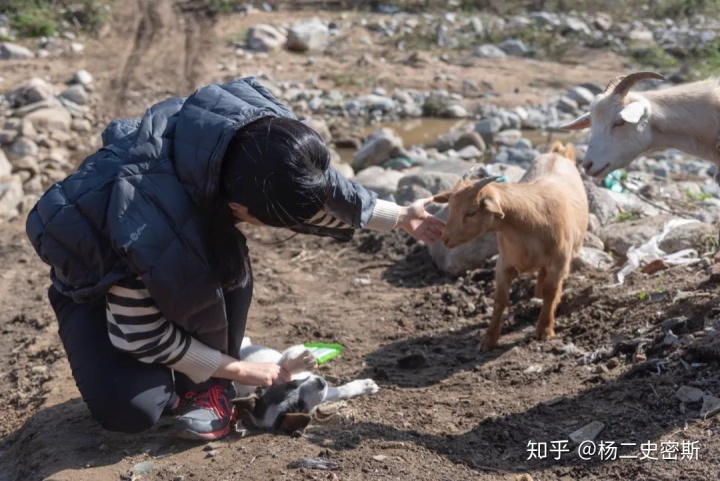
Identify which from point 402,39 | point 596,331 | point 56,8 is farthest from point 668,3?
point 596,331

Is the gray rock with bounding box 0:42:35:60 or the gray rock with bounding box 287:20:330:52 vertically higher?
the gray rock with bounding box 287:20:330:52

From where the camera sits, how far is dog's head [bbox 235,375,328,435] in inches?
164

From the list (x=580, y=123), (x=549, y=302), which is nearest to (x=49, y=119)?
(x=580, y=123)

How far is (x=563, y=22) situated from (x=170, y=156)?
16.7 meters

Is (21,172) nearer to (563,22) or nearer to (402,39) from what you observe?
(402,39)

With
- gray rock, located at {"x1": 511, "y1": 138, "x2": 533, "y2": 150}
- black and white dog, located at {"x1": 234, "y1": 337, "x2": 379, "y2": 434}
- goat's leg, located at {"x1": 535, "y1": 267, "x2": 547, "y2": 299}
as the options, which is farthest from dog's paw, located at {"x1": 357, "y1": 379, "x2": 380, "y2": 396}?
gray rock, located at {"x1": 511, "y1": 138, "x2": 533, "y2": 150}

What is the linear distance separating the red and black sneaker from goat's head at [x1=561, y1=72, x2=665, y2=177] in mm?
2451

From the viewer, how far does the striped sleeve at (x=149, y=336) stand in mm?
3582

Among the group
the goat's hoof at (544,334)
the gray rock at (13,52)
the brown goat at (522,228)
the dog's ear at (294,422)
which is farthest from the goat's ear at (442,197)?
the gray rock at (13,52)

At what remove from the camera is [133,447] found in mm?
4102

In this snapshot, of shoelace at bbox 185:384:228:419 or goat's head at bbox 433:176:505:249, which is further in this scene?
goat's head at bbox 433:176:505:249

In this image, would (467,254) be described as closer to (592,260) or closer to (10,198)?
(592,260)

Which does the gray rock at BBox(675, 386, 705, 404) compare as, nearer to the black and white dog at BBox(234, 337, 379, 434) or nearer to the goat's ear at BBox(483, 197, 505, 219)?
the goat's ear at BBox(483, 197, 505, 219)

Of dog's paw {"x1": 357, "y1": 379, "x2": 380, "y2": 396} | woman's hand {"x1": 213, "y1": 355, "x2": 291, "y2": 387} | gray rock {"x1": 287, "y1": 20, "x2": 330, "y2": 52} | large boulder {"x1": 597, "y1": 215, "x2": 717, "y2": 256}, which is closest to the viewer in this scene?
woman's hand {"x1": 213, "y1": 355, "x2": 291, "y2": 387}
